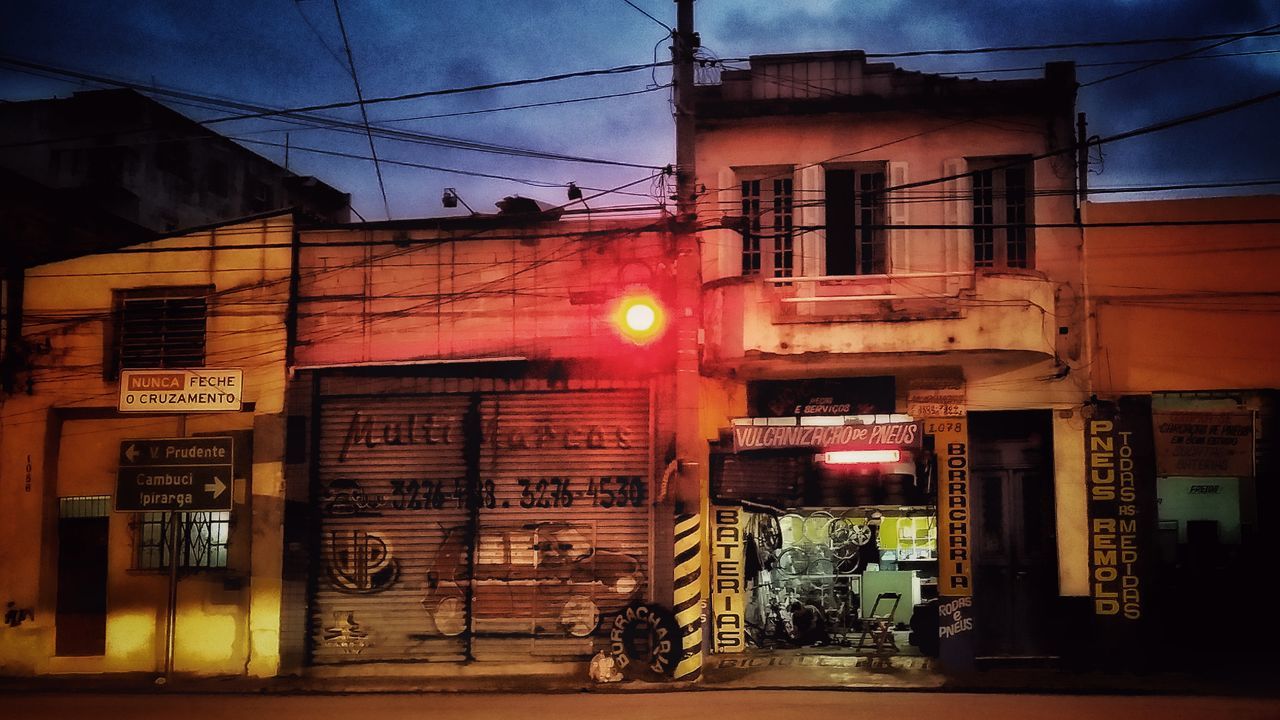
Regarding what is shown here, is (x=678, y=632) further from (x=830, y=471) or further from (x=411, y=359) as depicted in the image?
(x=411, y=359)

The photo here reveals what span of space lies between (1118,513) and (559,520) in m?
8.29

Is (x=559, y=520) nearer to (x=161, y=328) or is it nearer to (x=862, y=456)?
(x=862, y=456)

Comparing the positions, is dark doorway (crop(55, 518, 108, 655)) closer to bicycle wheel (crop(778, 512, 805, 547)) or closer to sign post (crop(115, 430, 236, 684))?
sign post (crop(115, 430, 236, 684))

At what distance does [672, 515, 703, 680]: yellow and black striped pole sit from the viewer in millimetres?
12656

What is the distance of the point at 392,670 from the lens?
14.1 metres

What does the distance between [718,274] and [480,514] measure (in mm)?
5291

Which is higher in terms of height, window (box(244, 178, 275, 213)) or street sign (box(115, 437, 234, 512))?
window (box(244, 178, 275, 213))

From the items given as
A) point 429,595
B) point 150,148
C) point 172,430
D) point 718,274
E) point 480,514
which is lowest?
point 429,595

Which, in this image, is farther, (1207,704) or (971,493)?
(971,493)

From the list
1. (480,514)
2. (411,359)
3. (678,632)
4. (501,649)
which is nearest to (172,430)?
(411,359)

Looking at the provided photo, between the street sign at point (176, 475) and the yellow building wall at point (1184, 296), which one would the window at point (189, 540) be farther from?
the yellow building wall at point (1184, 296)

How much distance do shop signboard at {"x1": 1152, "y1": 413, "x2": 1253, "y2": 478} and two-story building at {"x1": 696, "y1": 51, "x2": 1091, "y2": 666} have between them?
4.04 ft

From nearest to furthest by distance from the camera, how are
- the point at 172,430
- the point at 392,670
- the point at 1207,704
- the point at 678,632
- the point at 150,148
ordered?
1. the point at 1207,704
2. the point at 678,632
3. the point at 392,670
4. the point at 172,430
5. the point at 150,148

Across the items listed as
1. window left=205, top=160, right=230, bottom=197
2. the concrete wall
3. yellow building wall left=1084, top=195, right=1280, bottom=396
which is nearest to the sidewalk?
yellow building wall left=1084, top=195, right=1280, bottom=396
